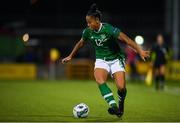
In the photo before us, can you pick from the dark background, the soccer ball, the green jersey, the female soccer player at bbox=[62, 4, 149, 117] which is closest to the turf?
the soccer ball

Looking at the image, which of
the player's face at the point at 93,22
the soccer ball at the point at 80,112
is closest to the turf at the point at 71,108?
the soccer ball at the point at 80,112

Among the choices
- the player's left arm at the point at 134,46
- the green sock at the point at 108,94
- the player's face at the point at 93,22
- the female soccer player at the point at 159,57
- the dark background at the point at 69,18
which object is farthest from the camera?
the dark background at the point at 69,18

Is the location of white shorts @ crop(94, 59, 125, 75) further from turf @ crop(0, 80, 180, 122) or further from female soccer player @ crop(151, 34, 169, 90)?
female soccer player @ crop(151, 34, 169, 90)

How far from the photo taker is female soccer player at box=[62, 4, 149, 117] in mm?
13008

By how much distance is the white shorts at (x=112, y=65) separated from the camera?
525 inches

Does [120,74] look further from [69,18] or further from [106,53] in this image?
[69,18]

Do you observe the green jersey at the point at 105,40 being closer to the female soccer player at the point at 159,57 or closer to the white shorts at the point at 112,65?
the white shorts at the point at 112,65

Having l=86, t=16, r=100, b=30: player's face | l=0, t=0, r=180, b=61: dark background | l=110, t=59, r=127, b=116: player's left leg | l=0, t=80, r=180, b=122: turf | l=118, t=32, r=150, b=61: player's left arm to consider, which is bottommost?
l=0, t=80, r=180, b=122: turf

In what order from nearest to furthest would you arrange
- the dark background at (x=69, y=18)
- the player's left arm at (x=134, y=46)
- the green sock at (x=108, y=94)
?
the player's left arm at (x=134, y=46) < the green sock at (x=108, y=94) < the dark background at (x=69, y=18)

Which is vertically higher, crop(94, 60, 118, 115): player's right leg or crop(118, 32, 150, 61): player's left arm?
crop(118, 32, 150, 61): player's left arm

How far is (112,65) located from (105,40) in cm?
62

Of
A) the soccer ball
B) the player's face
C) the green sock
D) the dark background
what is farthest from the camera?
the dark background

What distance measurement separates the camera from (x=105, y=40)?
1316cm

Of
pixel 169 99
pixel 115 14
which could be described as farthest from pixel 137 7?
pixel 169 99
